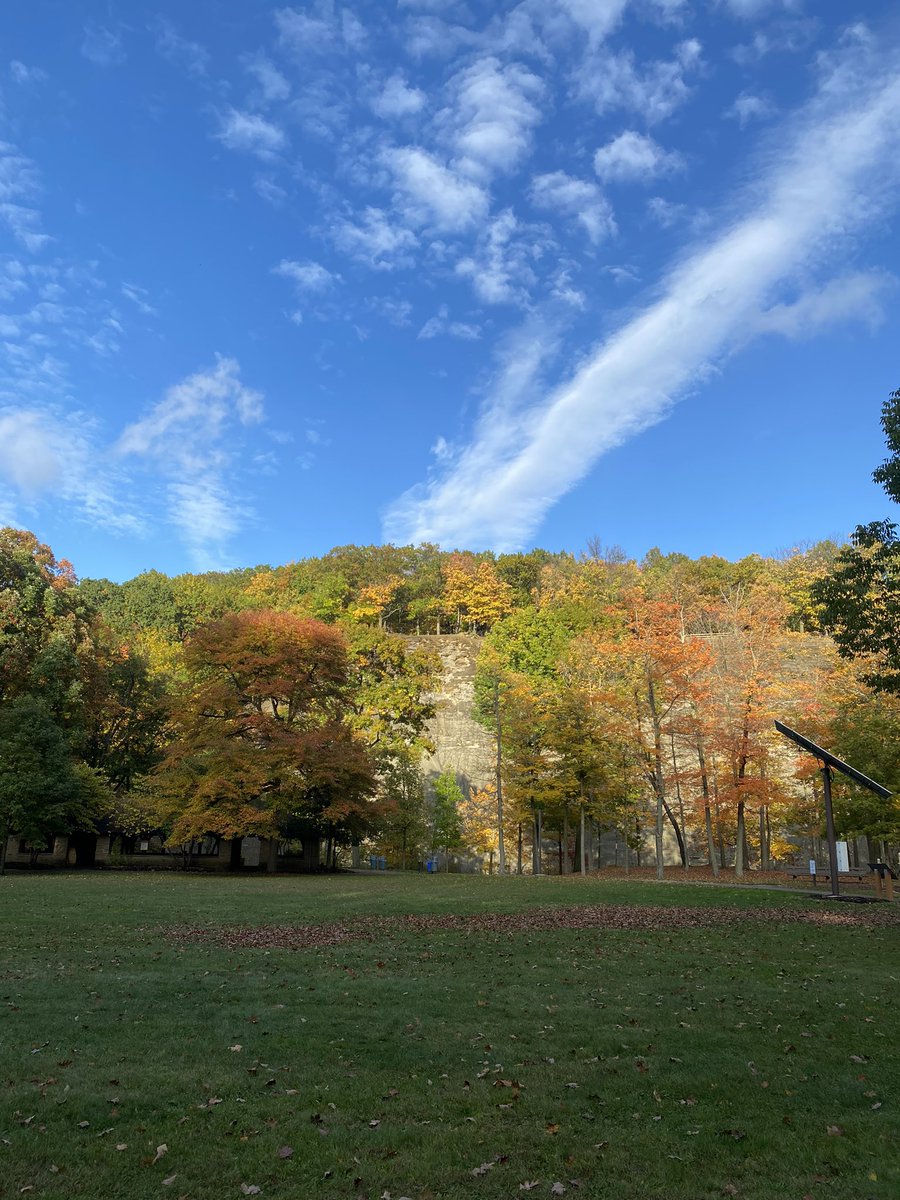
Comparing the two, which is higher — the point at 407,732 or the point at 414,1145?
the point at 407,732

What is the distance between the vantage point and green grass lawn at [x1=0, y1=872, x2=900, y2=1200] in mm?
4859

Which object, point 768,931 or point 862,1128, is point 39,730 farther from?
point 862,1128

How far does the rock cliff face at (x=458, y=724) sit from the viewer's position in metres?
59.4

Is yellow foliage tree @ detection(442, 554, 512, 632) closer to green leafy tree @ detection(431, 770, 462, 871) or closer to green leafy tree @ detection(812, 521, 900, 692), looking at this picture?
green leafy tree @ detection(431, 770, 462, 871)

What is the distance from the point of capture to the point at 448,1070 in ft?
22.4

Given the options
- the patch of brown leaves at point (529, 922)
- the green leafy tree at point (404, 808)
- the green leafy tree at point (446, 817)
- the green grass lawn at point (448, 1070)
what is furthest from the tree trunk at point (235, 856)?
the green grass lawn at point (448, 1070)

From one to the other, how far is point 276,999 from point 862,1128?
21.6 ft

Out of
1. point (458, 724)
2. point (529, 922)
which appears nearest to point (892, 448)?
point (529, 922)

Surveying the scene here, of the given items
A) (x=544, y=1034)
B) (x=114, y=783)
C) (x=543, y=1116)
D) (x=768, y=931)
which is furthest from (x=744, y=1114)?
(x=114, y=783)

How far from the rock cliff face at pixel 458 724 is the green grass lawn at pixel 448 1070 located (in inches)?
A: 1608

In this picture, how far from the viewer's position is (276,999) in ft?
30.4

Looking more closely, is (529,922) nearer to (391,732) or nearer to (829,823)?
(829,823)

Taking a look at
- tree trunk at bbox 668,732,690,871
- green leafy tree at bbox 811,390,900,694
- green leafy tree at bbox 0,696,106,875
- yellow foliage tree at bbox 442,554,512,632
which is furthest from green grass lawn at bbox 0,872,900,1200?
yellow foliage tree at bbox 442,554,512,632

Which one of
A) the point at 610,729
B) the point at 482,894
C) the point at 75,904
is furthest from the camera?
the point at 610,729
